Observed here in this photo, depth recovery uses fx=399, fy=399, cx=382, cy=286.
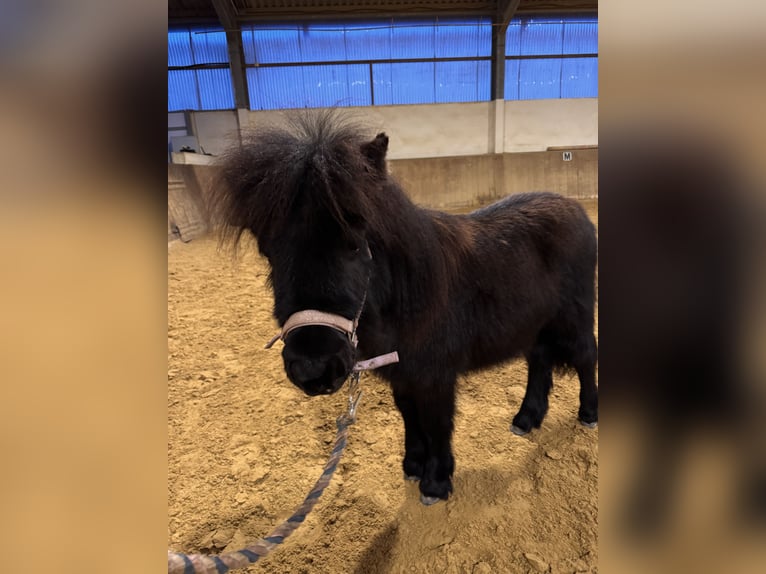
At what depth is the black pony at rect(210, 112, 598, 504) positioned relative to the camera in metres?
1.38

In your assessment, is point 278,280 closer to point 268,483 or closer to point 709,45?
point 709,45

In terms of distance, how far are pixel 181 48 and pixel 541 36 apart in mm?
12205

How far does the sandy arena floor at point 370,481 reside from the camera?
6.26ft

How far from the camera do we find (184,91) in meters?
13.6

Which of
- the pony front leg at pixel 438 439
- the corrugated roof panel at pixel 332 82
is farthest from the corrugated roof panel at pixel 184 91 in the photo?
the pony front leg at pixel 438 439

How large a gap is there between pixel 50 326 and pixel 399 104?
14817mm

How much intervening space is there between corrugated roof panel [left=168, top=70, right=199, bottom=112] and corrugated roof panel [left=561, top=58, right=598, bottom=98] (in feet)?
41.9

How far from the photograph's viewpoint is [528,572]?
178cm

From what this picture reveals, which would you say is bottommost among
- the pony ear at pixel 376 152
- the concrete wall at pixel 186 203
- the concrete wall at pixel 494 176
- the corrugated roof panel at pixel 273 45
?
the pony ear at pixel 376 152

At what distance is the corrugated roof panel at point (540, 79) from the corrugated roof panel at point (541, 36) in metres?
0.34

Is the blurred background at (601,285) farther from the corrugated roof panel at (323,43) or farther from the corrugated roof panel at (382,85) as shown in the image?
the corrugated roof panel at (323,43)

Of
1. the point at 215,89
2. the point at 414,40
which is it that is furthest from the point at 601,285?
the point at 215,89

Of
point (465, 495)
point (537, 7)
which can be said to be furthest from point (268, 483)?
point (537, 7)

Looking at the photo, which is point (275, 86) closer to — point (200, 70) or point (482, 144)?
point (200, 70)
